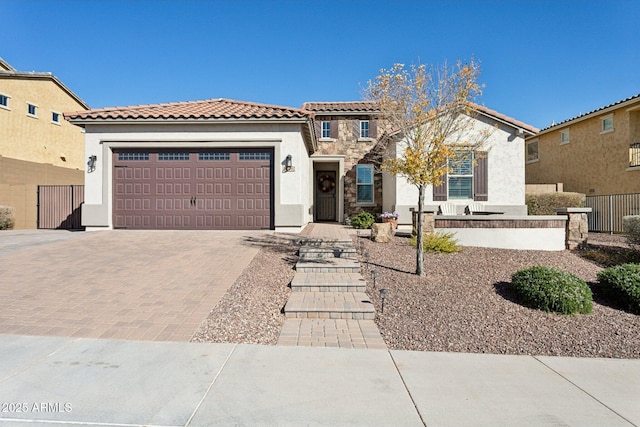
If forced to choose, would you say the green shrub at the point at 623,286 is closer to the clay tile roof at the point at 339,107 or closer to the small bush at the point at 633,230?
the small bush at the point at 633,230

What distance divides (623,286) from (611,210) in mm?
11409

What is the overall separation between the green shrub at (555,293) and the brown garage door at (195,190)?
7.92 meters

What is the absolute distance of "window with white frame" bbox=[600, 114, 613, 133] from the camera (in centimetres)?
1680

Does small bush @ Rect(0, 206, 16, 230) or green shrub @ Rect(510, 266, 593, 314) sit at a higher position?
small bush @ Rect(0, 206, 16, 230)

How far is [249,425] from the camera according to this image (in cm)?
258

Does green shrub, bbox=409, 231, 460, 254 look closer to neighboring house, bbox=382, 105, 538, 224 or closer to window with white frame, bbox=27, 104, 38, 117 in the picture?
neighboring house, bbox=382, 105, 538, 224

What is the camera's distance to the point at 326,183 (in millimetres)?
17094

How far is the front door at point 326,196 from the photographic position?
17.0 meters

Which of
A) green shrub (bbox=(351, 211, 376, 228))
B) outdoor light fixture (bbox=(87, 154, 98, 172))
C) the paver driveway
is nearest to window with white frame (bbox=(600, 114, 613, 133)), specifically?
green shrub (bbox=(351, 211, 376, 228))

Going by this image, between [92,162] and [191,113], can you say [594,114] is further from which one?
[92,162]

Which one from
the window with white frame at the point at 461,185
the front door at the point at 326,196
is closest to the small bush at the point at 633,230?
the window with white frame at the point at 461,185

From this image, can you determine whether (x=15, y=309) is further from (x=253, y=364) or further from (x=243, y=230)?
(x=243, y=230)

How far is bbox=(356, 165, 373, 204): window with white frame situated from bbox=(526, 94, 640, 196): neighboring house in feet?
41.0

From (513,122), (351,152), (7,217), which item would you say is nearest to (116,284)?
(7,217)
